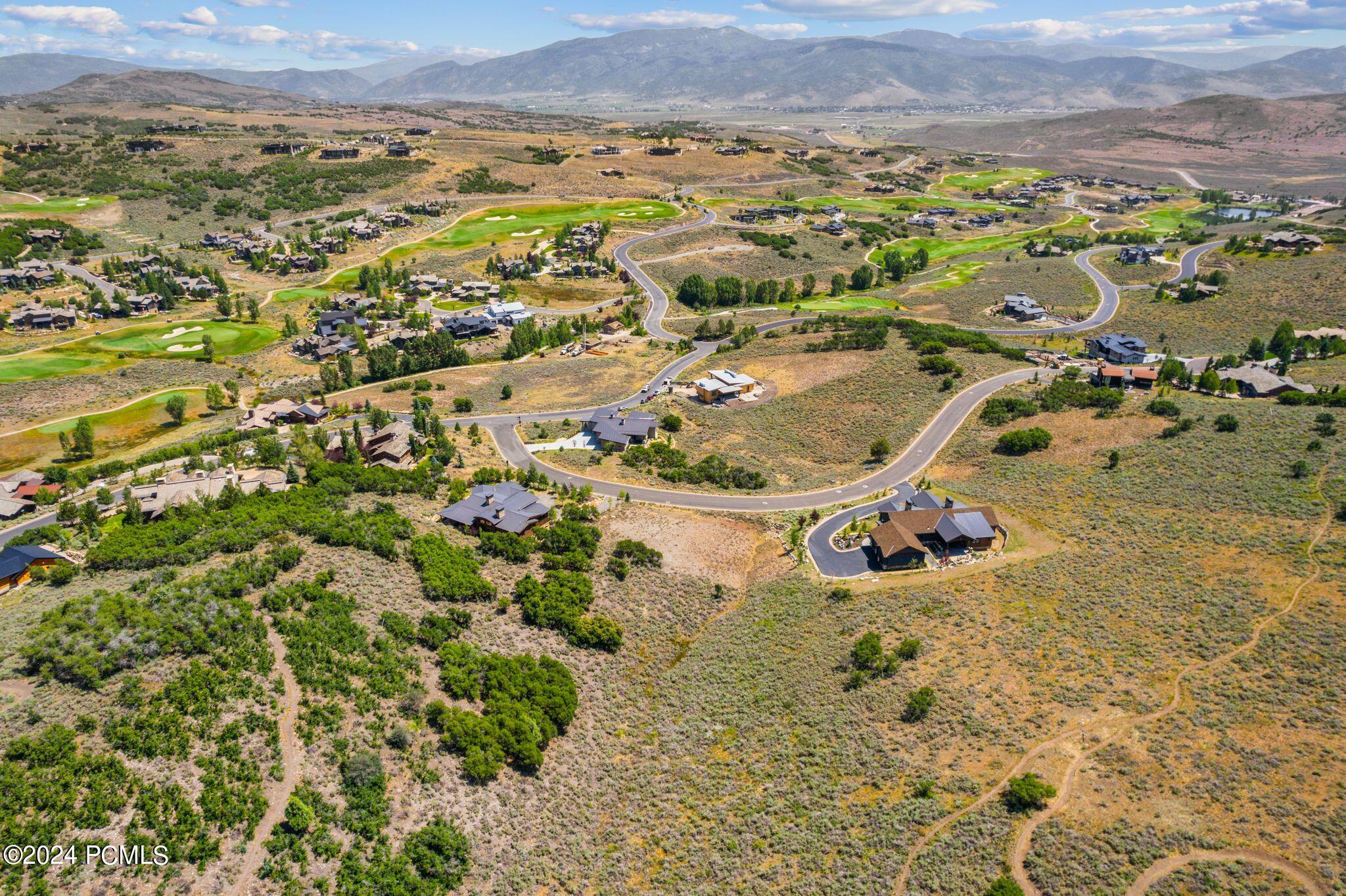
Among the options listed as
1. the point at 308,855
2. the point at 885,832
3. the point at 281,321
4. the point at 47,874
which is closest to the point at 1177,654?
the point at 885,832

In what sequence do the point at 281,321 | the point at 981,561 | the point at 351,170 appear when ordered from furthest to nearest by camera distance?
1. the point at 351,170
2. the point at 281,321
3. the point at 981,561

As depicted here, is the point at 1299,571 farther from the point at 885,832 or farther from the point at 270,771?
the point at 270,771

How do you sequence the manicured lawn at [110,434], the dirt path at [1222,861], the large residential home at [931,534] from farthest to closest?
the manicured lawn at [110,434] → the large residential home at [931,534] → the dirt path at [1222,861]

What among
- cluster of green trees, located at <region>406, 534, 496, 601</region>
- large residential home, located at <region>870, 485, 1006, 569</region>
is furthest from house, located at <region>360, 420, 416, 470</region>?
large residential home, located at <region>870, 485, 1006, 569</region>

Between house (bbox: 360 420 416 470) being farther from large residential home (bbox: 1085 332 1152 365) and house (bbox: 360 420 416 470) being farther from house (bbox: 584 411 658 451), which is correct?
large residential home (bbox: 1085 332 1152 365)

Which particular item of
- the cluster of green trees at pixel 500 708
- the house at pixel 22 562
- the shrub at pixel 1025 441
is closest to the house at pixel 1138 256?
the shrub at pixel 1025 441

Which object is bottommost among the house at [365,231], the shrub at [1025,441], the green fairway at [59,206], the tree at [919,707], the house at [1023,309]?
the tree at [919,707]

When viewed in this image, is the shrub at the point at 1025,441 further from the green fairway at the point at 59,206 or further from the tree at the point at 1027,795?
the green fairway at the point at 59,206
